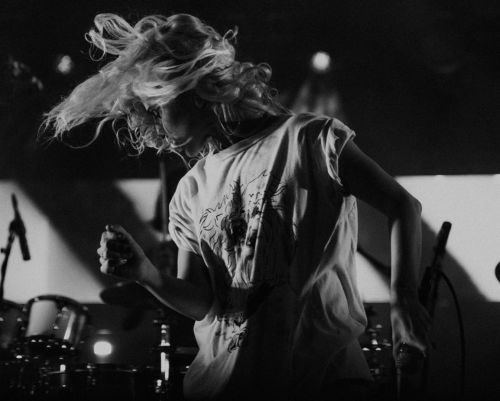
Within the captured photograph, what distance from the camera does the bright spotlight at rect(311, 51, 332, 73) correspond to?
17.9 ft

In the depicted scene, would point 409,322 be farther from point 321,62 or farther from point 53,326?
point 321,62

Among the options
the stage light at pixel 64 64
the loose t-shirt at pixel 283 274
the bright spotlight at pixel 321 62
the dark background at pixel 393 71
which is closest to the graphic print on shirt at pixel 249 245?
the loose t-shirt at pixel 283 274

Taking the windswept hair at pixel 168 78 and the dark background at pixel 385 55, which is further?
the dark background at pixel 385 55

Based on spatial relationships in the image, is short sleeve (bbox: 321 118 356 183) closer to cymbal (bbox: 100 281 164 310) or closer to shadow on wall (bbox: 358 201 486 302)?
cymbal (bbox: 100 281 164 310)

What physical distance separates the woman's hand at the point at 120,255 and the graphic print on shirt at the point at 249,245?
198mm

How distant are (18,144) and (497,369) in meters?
4.32

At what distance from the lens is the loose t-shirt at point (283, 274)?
54.5 inches

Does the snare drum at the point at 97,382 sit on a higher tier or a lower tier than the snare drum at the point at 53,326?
lower

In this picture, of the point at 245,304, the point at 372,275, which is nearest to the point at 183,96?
the point at 245,304

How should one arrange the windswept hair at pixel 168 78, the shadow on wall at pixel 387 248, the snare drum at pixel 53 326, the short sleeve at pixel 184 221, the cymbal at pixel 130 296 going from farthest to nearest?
the shadow on wall at pixel 387 248 → the snare drum at pixel 53 326 → the cymbal at pixel 130 296 → the short sleeve at pixel 184 221 → the windswept hair at pixel 168 78

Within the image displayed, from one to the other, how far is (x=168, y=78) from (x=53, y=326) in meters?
2.99

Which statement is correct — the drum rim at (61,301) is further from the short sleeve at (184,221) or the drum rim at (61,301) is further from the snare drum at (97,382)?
the short sleeve at (184,221)

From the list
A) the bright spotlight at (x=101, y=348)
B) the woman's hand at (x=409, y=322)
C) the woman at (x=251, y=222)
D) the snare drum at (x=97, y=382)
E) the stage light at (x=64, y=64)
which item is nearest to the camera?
the woman's hand at (x=409, y=322)

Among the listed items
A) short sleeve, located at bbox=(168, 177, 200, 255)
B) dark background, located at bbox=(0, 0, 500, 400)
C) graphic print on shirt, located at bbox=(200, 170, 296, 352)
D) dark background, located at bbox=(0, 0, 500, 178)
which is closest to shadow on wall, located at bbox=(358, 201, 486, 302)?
dark background, located at bbox=(0, 0, 500, 400)
